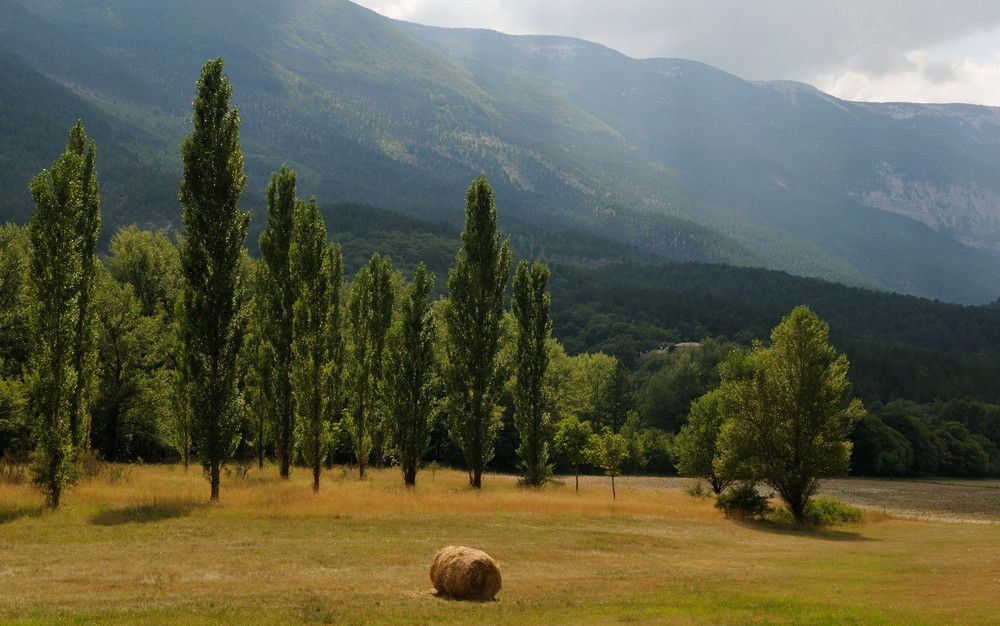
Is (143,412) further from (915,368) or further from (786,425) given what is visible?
(915,368)

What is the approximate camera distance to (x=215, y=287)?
33406 mm

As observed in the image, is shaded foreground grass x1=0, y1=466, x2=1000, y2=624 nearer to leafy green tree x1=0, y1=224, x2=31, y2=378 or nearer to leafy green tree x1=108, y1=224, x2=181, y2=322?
leafy green tree x1=0, y1=224, x2=31, y2=378

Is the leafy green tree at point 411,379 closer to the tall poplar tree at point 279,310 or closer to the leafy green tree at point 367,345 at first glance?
the leafy green tree at point 367,345

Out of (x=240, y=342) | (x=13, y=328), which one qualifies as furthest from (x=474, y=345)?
(x=13, y=328)

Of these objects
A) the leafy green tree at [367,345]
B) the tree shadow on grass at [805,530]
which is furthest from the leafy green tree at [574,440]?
the tree shadow on grass at [805,530]

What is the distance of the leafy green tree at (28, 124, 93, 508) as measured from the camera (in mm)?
27688

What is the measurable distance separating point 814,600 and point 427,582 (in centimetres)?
952

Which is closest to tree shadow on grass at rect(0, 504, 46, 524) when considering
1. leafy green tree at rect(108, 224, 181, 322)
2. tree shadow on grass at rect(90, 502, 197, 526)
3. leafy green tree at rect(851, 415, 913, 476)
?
tree shadow on grass at rect(90, 502, 197, 526)

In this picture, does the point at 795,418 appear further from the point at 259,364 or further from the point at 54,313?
the point at 54,313

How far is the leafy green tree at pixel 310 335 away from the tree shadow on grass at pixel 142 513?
9.90 meters

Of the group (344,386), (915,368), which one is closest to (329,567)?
(344,386)

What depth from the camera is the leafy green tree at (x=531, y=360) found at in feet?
177

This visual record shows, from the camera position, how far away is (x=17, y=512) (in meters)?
25.6

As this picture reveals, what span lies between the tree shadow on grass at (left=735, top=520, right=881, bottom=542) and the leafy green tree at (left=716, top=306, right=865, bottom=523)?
211cm
